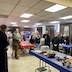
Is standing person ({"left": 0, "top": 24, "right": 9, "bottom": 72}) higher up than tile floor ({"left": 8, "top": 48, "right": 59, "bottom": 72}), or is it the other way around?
standing person ({"left": 0, "top": 24, "right": 9, "bottom": 72})

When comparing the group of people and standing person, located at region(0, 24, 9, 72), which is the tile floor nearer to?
standing person, located at region(0, 24, 9, 72)

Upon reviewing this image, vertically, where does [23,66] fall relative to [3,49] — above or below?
below

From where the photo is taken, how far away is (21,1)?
318 centimetres

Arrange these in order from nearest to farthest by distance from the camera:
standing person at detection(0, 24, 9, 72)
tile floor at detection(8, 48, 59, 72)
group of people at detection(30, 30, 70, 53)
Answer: standing person at detection(0, 24, 9, 72) → tile floor at detection(8, 48, 59, 72) → group of people at detection(30, 30, 70, 53)

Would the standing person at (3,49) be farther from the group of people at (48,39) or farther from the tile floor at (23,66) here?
the group of people at (48,39)

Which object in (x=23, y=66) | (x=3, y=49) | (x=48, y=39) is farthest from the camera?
(x=48, y=39)

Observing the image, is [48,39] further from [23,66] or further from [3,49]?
[3,49]

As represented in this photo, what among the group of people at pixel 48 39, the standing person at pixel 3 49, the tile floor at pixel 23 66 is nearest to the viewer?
the standing person at pixel 3 49

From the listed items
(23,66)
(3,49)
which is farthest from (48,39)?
(3,49)

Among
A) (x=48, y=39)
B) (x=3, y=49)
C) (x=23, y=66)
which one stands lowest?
(x=23, y=66)

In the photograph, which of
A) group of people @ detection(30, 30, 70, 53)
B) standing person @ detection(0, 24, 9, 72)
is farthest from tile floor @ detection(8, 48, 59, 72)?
group of people @ detection(30, 30, 70, 53)

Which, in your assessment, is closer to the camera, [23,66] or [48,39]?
[23,66]

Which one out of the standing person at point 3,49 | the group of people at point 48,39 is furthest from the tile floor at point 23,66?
the group of people at point 48,39

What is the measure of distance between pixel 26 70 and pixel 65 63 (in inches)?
84.4
